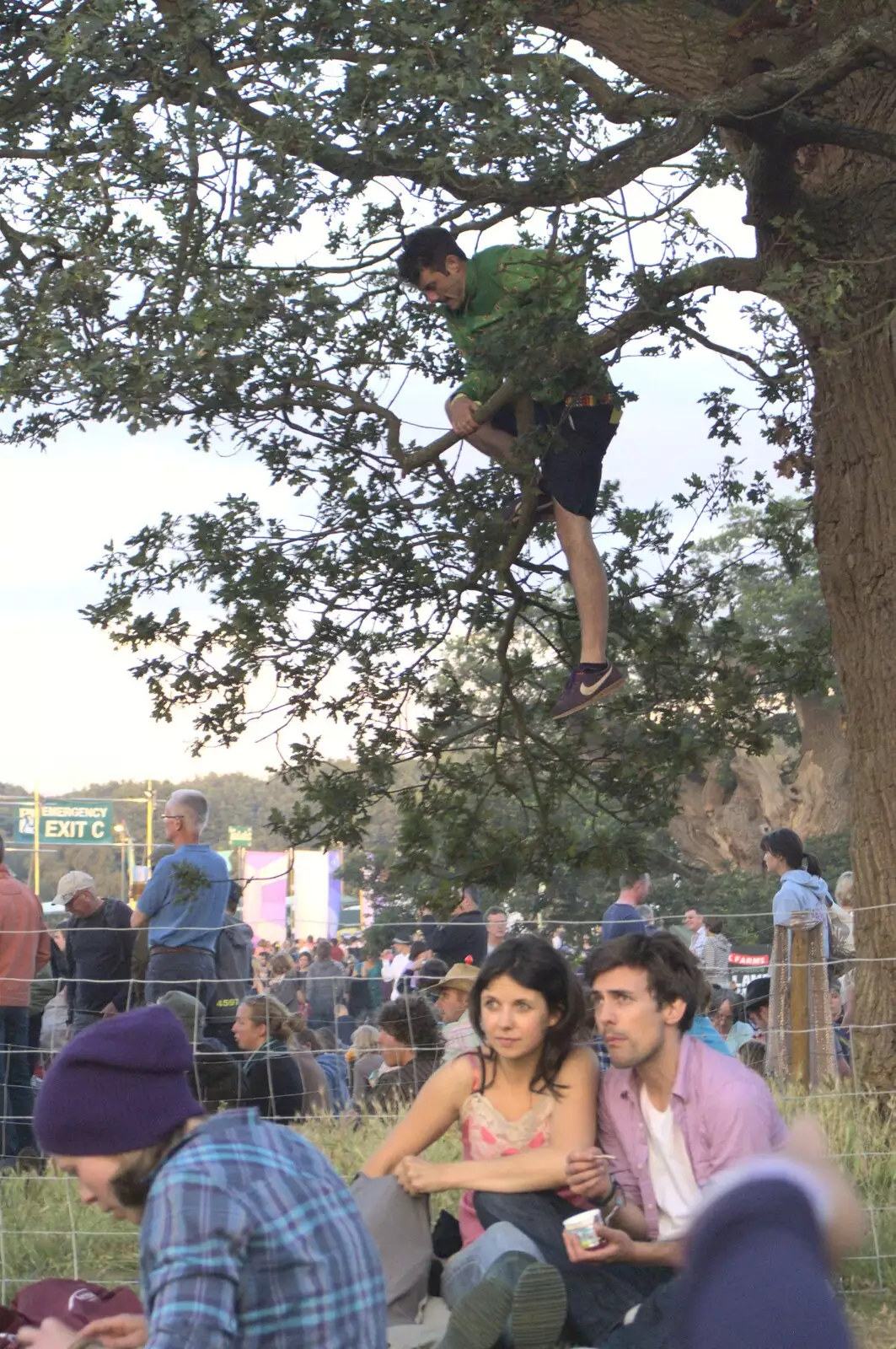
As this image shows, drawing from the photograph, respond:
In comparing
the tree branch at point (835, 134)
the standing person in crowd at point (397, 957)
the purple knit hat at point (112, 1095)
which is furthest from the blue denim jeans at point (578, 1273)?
the standing person in crowd at point (397, 957)

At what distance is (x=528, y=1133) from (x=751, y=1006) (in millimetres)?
4102

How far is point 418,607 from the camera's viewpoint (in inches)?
323

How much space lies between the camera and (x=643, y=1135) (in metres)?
4.34

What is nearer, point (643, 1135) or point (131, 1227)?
point (643, 1135)

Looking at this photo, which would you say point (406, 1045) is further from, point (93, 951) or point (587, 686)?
point (587, 686)

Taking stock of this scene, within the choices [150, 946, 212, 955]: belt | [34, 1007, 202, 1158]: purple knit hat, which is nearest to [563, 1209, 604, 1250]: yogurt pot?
[34, 1007, 202, 1158]: purple knit hat

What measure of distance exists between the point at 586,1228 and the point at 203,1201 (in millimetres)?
1975

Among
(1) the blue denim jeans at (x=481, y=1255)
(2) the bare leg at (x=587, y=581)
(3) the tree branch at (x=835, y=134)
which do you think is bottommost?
(1) the blue denim jeans at (x=481, y=1255)

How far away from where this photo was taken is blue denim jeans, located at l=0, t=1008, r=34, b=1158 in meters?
7.25

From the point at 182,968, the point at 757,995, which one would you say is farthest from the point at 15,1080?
the point at 757,995

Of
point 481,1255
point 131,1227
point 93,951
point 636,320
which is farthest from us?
point 93,951

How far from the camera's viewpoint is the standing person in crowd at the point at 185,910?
730cm

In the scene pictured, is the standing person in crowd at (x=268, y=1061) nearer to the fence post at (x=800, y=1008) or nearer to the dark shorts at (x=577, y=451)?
the fence post at (x=800, y=1008)

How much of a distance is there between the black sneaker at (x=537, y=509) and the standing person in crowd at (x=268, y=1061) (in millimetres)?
2374
